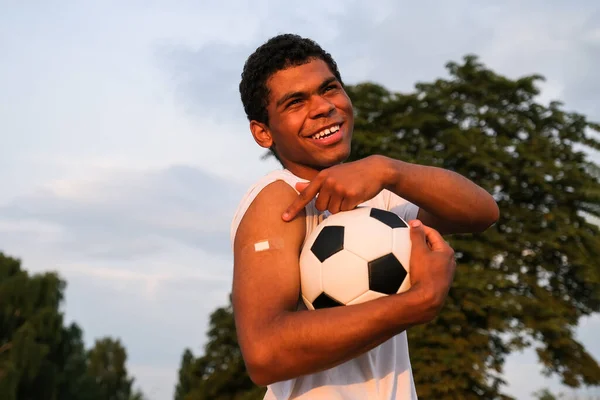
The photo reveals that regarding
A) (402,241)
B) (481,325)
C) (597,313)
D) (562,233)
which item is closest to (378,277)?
(402,241)

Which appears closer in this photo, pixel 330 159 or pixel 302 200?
pixel 302 200

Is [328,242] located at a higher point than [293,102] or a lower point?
lower

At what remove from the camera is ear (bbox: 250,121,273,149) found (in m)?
3.74

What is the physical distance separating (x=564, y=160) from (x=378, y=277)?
25288mm

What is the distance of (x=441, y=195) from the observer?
3459 millimetres

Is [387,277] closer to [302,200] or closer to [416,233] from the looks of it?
[416,233]

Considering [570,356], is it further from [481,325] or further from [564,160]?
[564,160]

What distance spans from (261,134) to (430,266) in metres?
1.22

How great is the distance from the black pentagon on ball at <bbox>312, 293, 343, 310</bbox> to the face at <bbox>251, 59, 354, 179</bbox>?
0.74 metres

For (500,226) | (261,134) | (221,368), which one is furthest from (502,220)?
(261,134)

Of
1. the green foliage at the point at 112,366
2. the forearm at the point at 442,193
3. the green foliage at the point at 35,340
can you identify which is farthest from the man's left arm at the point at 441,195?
the green foliage at the point at 112,366

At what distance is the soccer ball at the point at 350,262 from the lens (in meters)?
3.04

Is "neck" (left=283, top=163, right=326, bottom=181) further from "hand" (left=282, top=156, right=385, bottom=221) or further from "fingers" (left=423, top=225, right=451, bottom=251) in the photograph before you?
"fingers" (left=423, top=225, right=451, bottom=251)

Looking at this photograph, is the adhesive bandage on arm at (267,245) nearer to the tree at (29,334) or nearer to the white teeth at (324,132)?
the white teeth at (324,132)
